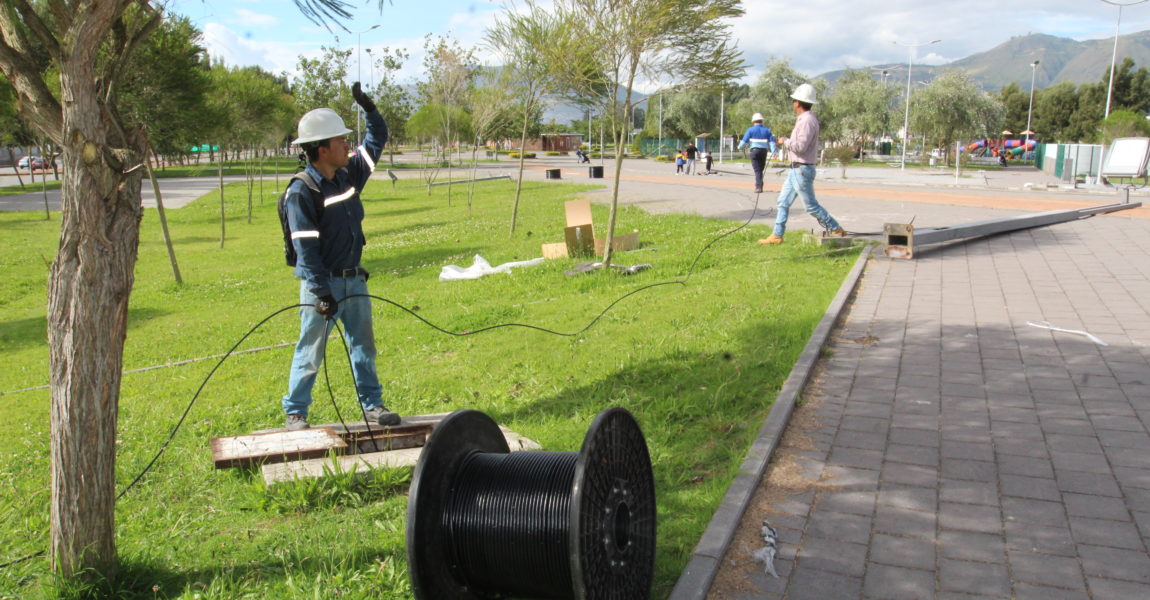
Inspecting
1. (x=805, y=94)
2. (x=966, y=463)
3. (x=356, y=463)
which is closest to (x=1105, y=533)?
(x=966, y=463)

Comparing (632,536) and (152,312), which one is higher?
(632,536)

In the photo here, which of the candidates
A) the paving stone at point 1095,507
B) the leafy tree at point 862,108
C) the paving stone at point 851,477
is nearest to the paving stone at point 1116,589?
the paving stone at point 1095,507

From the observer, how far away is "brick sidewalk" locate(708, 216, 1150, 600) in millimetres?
3398

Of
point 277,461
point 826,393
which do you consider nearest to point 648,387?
point 826,393

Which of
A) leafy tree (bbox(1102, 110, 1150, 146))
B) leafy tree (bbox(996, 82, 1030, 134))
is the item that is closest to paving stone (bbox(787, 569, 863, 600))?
leafy tree (bbox(1102, 110, 1150, 146))

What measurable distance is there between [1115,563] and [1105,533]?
28 cm

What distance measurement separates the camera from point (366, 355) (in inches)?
214

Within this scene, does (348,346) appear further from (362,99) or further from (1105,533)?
(1105,533)

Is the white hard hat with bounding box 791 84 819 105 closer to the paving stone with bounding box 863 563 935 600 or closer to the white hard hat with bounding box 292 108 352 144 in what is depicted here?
the white hard hat with bounding box 292 108 352 144

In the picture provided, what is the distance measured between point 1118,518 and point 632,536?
2.40 m

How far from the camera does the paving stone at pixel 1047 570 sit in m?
3.29

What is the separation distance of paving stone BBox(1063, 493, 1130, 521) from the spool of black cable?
85.9 inches

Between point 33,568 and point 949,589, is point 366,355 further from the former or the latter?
point 949,589

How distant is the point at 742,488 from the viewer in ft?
13.6
